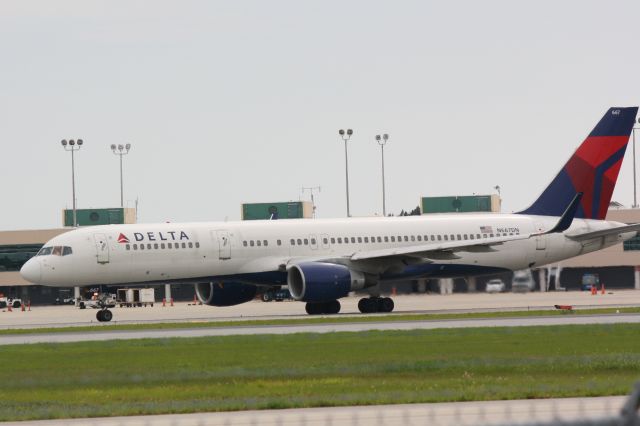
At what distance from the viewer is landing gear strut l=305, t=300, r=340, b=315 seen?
2329 inches

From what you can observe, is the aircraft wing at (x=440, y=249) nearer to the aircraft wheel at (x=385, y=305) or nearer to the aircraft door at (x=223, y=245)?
the aircraft wheel at (x=385, y=305)

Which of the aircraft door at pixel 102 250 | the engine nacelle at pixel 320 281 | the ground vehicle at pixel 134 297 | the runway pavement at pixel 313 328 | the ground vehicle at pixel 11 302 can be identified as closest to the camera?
the runway pavement at pixel 313 328

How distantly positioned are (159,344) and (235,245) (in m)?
18.8

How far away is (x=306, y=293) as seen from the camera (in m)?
55.3

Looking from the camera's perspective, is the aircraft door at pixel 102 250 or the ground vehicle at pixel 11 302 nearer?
the aircraft door at pixel 102 250

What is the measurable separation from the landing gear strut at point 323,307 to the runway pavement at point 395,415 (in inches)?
1446

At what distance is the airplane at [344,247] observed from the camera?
56.2 meters

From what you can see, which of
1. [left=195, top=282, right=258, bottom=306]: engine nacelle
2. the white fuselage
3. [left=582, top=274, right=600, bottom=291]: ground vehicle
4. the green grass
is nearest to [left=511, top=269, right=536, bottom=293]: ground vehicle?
[left=582, top=274, right=600, bottom=291]: ground vehicle

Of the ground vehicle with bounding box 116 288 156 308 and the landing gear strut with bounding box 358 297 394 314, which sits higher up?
the landing gear strut with bounding box 358 297 394 314

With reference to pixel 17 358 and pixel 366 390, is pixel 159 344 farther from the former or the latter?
pixel 366 390

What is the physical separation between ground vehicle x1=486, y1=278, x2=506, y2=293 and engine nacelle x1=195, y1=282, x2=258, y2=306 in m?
33.4

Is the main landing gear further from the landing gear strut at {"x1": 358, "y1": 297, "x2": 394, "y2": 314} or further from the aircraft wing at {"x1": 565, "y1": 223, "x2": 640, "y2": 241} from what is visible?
the aircraft wing at {"x1": 565, "y1": 223, "x2": 640, "y2": 241}

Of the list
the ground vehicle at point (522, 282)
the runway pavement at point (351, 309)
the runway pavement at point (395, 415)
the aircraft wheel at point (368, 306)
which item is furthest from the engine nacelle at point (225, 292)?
the runway pavement at point (395, 415)

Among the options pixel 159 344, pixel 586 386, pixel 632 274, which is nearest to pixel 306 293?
pixel 159 344
